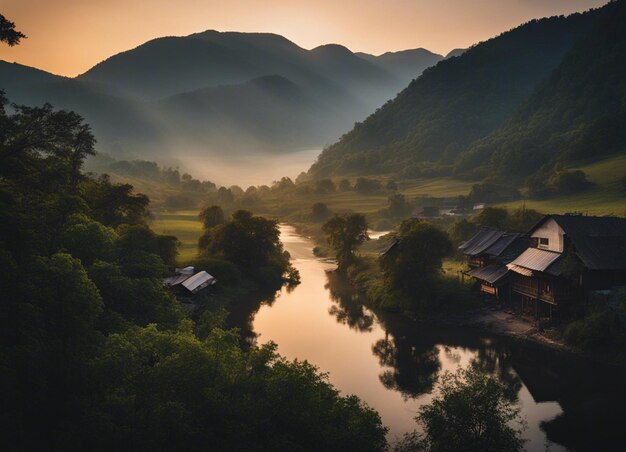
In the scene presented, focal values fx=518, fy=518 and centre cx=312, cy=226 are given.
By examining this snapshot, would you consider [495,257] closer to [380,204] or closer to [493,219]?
[493,219]

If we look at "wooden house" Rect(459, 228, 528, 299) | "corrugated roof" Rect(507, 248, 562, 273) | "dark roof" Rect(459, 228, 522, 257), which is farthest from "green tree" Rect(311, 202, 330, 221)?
"corrugated roof" Rect(507, 248, 562, 273)

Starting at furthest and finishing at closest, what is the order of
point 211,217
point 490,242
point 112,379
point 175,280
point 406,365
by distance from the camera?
point 211,217 < point 175,280 < point 490,242 < point 406,365 < point 112,379

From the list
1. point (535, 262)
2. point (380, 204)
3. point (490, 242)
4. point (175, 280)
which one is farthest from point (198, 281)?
point (380, 204)

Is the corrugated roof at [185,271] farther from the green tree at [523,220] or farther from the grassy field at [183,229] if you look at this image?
the green tree at [523,220]

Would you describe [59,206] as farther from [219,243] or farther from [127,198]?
[219,243]

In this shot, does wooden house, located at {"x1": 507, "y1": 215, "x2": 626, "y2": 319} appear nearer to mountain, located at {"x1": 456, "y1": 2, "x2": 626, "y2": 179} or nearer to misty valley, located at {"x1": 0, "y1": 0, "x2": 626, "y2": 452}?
misty valley, located at {"x1": 0, "y1": 0, "x2": 626, "y2": 452}

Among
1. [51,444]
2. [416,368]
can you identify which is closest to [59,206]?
[51,444]
